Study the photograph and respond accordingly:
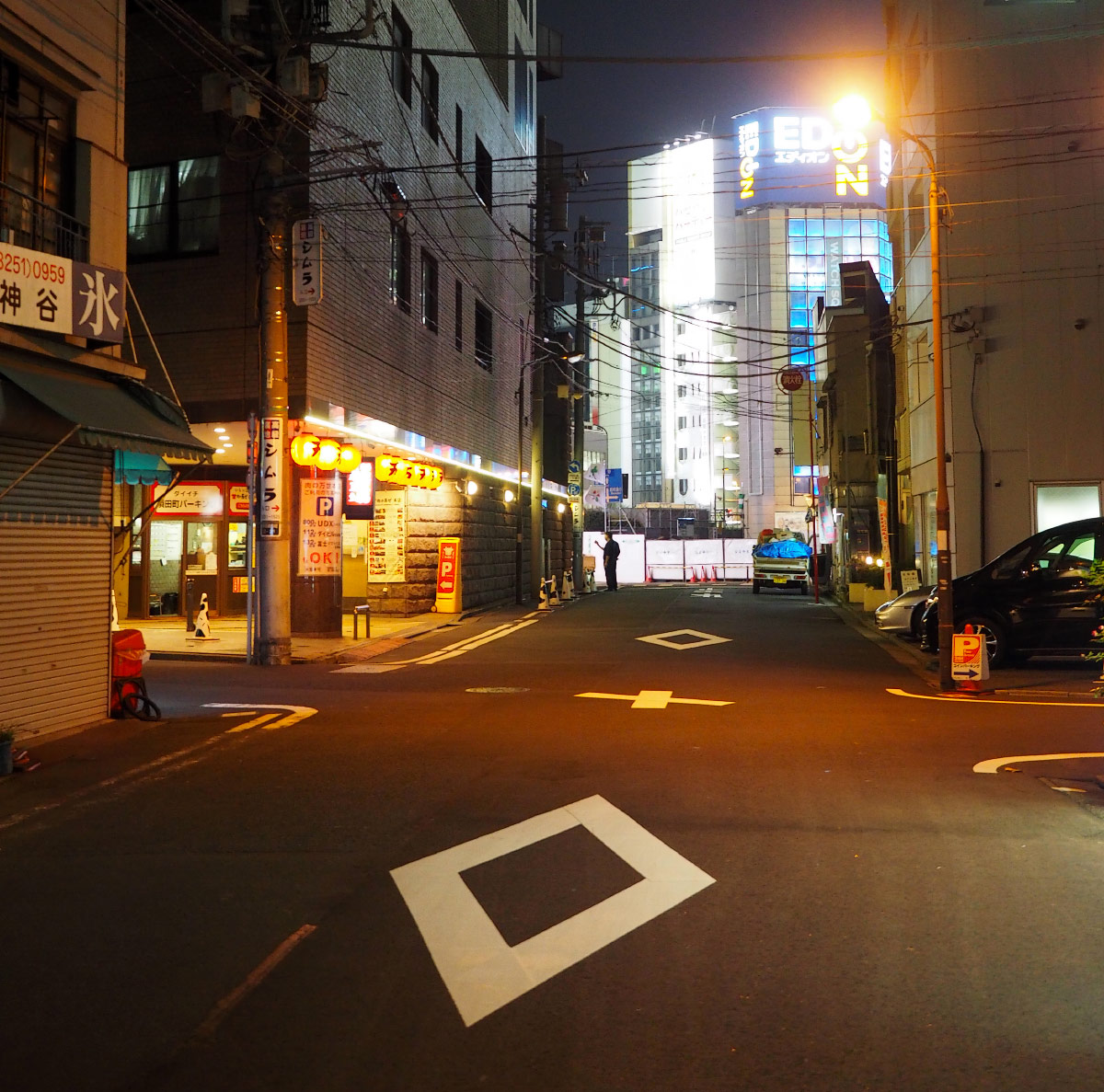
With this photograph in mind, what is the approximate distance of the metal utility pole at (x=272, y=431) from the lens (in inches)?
→ 690

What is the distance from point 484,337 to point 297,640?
15.6m

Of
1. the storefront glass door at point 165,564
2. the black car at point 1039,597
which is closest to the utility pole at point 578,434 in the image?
the storefront glass door at point 165,564

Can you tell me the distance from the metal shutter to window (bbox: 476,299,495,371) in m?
21.3

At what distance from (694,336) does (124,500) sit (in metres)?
83.9

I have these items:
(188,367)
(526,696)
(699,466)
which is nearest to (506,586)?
(188,367)

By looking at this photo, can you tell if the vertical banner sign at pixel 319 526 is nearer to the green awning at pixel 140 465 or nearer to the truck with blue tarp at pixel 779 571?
the green awning at pixel 140 465

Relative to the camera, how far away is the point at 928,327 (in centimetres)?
2686

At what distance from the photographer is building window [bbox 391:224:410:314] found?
983 inches

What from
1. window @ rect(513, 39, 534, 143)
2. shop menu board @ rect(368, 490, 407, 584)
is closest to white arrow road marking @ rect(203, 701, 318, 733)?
shop menu board @ rect(368, 490, 407, 584)

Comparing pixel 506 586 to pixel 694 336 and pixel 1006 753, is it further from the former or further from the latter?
pixel 694 336

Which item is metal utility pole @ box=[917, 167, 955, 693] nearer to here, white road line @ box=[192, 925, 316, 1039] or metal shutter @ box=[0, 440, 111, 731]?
metal shutter @ box=[0, 440, 111, 731]

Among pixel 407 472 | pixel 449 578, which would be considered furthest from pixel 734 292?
pixel 407 472

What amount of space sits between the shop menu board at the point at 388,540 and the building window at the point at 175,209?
312 inches

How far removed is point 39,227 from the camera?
11008mm
